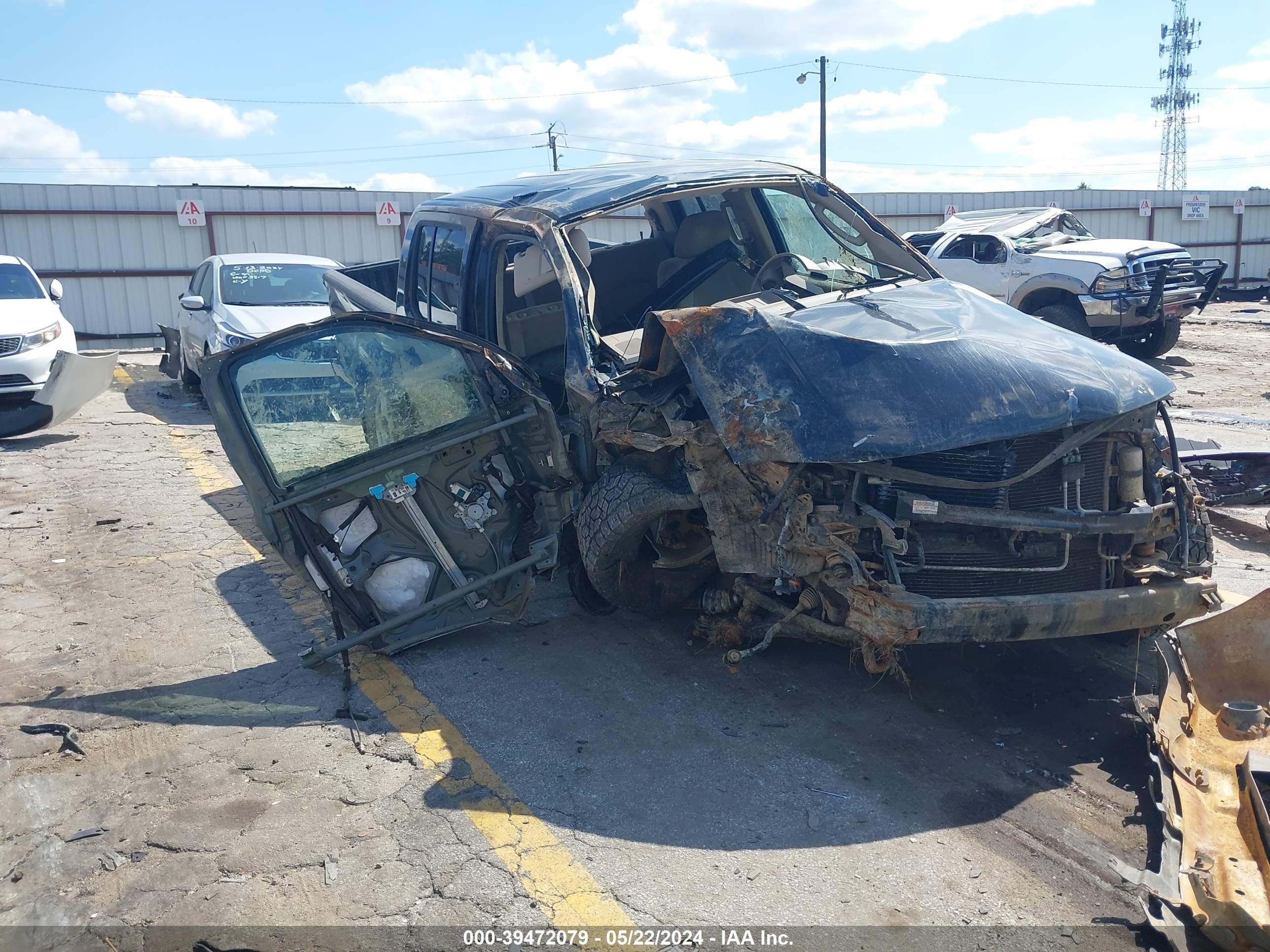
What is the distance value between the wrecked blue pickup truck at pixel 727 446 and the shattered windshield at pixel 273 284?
19.2 ft

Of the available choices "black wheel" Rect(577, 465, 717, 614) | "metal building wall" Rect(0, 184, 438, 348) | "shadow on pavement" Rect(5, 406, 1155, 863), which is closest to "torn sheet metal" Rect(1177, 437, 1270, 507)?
"shadow on pavement" Rect(5, 406, 1155, 863)

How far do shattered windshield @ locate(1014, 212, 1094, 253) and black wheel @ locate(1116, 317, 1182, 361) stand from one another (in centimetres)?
171

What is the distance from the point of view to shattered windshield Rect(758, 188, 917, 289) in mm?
5430

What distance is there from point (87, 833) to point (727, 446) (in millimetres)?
2597

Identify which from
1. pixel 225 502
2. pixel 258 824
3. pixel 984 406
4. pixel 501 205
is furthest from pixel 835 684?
pixel 225 502

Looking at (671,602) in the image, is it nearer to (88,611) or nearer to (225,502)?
(88,611)

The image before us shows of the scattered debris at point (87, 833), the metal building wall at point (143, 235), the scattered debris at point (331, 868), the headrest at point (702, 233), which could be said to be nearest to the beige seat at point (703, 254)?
the headrest at point (702, 233)

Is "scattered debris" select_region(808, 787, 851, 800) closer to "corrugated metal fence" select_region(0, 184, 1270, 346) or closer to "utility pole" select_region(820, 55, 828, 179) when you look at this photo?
"corrugated metal fence" select_region(0, 184, 1270, 346)

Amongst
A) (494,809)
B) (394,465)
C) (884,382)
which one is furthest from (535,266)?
(494,809)

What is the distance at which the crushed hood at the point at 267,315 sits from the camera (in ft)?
34.4

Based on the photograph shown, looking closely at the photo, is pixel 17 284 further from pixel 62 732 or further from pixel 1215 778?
pixel 1215 778

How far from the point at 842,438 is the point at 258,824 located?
7.96 feet

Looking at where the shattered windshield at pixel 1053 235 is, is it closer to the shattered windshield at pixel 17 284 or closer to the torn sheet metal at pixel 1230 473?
the torn sheet metal at pixel 1230 473

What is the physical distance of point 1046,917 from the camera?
113 inches
